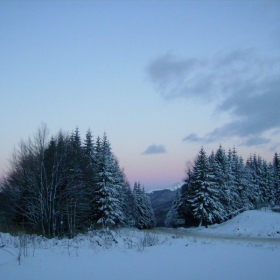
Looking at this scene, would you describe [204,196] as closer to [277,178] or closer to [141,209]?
[141,209]

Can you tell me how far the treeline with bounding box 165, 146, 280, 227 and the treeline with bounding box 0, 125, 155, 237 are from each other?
37.7 feet

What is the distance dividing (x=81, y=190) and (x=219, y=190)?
2179 cm

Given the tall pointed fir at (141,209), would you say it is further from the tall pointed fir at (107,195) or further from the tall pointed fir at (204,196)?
the tall pointed fir at (107,195)

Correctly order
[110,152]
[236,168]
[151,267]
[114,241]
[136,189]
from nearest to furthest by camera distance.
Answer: [151,267]
[114,241]
[110,152]
[236,168]
[136,189]

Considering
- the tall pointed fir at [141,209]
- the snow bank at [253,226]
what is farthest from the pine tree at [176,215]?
the snow bank at [253,226]

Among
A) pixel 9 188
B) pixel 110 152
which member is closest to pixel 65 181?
pixel 9 188

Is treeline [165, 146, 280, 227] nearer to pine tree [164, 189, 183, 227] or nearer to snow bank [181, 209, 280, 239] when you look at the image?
pine tree [164, 189, 183, 227]

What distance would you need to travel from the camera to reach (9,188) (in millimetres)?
22234

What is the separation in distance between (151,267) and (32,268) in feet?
7.88

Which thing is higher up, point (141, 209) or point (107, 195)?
point (107, 195)

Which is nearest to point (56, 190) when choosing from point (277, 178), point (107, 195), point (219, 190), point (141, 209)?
point (107, 195)

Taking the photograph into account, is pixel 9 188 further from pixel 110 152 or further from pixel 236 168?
pixel 236 168

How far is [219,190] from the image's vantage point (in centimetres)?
3481

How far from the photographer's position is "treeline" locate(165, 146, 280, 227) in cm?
3139
